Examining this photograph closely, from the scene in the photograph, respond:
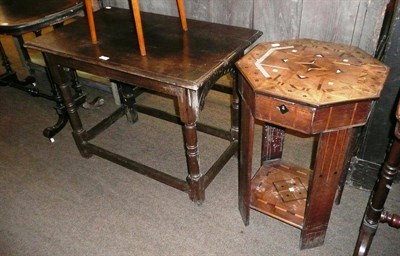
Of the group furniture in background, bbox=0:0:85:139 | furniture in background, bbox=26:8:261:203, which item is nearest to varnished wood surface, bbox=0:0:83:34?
furniture in background, bbox=0:0:85:139

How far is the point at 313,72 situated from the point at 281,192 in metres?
0.69

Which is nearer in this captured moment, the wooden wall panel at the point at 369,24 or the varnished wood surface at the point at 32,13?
the wooden wall panel at the point at 369,24

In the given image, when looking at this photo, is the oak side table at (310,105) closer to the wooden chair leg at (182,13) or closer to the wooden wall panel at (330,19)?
the wooden wall panel at (330,19)

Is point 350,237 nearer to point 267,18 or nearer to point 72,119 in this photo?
point 267,18

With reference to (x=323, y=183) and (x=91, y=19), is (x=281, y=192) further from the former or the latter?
(x=91, y=19)

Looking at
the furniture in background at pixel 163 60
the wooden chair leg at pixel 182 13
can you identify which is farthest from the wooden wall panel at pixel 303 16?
the wooden chair leg at pixel 182 13

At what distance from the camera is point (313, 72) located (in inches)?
47.5

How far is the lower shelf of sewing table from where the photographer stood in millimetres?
1529

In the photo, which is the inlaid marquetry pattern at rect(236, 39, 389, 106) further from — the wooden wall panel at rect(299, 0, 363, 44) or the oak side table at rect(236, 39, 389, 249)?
the wooden wall panel at rect(299, 0, 363, 44)

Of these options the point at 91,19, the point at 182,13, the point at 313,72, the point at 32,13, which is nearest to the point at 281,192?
the point at 313,72

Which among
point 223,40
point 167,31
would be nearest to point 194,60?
point 223,40

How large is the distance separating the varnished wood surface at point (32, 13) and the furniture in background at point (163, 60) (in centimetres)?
21

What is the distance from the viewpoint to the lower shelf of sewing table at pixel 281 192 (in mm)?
1529

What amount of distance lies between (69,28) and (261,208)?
1.45 metres
